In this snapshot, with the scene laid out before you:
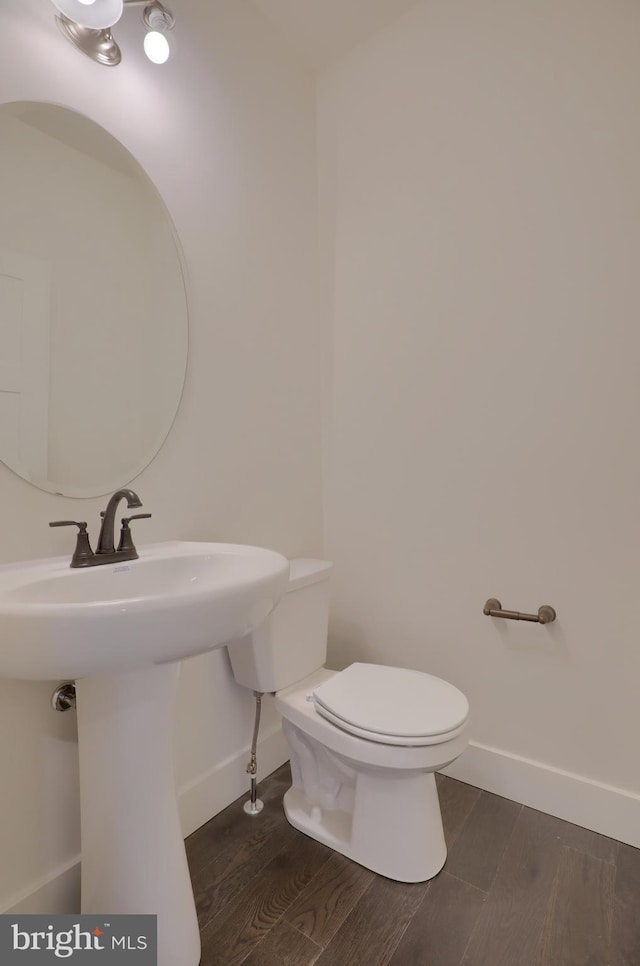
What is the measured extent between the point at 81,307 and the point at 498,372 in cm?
119

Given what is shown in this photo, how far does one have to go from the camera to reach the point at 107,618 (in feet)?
2.22

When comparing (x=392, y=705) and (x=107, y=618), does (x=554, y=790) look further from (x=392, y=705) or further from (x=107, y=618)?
(x=107, y=618)

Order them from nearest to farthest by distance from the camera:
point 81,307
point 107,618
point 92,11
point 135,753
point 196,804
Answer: point 107,618
point 135,753
point 92,11
point 81,307
point 196,804

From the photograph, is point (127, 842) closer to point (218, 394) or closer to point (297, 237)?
point (218, 394)

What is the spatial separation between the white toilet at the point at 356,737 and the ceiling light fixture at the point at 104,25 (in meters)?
1.40

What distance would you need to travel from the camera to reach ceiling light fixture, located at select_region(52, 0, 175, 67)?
1064 mm

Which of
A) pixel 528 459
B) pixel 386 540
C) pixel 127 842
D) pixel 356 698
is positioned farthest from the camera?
pixel 386 540

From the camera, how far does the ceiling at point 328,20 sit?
5.43ft

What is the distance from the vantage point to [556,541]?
1494 mm

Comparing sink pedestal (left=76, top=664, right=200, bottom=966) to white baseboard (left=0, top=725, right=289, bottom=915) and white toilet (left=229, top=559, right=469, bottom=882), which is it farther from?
white toilet (left=229, top=559, right=469, bottom=882)

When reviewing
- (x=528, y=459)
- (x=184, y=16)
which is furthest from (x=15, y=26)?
(x=528, y=459)

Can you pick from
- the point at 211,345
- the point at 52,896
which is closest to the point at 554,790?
the point at 52,896

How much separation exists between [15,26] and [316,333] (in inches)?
45.3

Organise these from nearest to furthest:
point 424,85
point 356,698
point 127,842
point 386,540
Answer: point 127,842 → point 356,698 → point 424,85 → point 386,540
